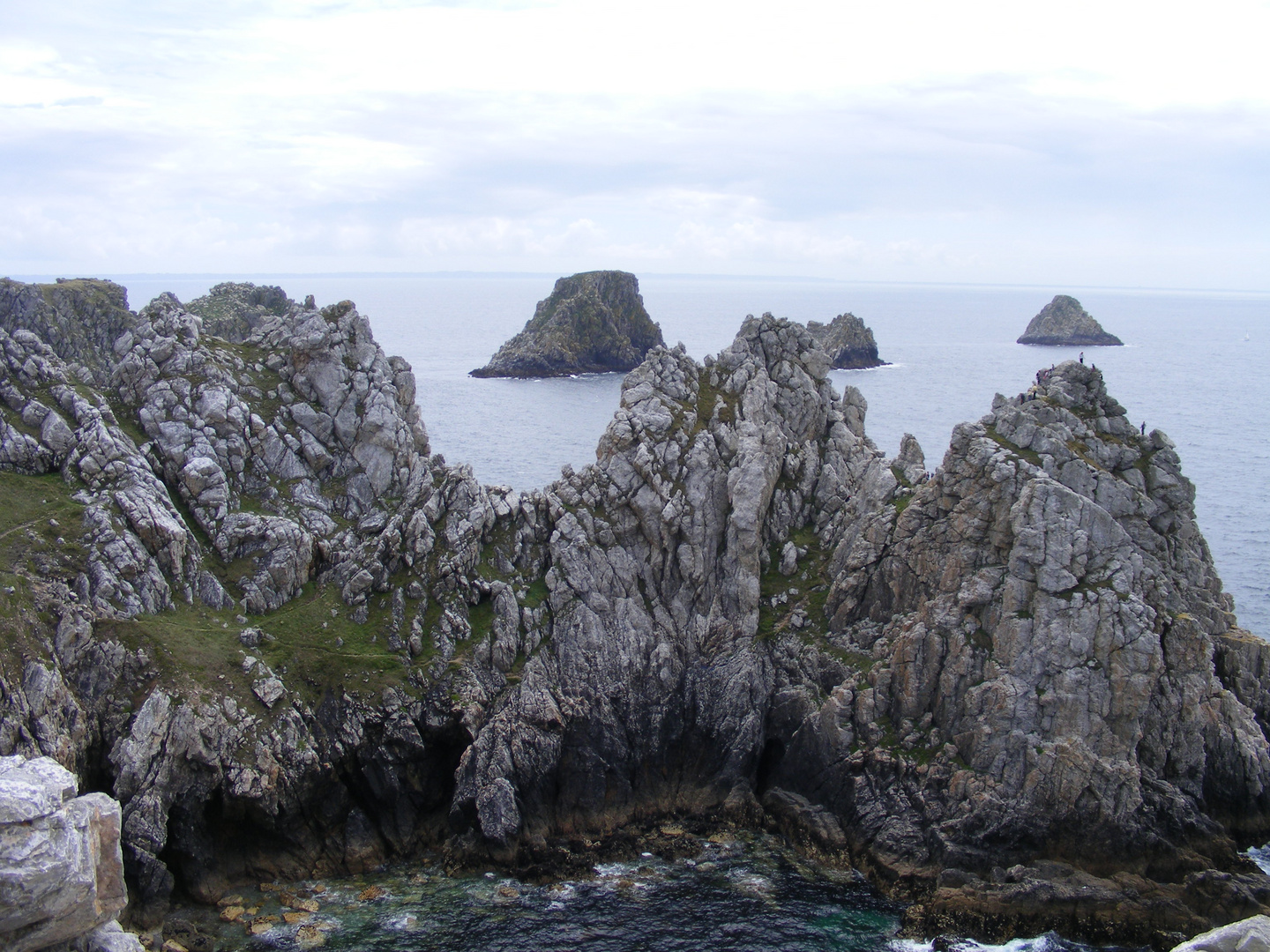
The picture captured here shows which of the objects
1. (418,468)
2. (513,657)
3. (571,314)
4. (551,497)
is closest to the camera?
(513,657)

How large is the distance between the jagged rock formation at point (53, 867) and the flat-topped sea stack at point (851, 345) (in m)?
152

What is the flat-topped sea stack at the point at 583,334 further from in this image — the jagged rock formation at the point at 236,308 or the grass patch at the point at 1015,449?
the grass patch at the point at 1015,449

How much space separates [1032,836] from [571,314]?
15011cm

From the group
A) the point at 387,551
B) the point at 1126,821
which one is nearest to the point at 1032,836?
the point at 1126,821

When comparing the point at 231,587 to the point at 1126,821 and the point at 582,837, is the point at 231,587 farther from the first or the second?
→ the point at 1126,821

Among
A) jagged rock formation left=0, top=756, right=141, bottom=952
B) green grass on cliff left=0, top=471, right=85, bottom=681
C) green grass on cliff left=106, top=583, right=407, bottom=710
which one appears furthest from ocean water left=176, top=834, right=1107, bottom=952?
green grass on cliff left=0, top=471, right=85, bottom=681

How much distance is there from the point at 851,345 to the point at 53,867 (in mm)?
162147

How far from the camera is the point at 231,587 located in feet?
178

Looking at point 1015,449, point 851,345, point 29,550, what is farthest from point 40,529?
point 851,345

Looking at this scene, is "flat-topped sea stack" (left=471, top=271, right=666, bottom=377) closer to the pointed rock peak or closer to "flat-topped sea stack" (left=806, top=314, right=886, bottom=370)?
"flat-topped sea stack" (left=806, top=314, right=886, bottom=370)

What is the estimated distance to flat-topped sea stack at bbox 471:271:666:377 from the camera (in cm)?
17662

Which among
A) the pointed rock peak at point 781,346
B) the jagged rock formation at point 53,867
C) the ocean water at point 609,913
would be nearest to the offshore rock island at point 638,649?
the ocean water at point 609,913

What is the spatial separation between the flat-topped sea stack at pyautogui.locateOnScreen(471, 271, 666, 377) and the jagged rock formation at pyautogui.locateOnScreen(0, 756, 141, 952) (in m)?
142

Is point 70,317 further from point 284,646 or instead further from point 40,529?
point 284,646
